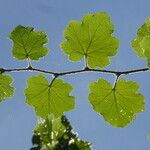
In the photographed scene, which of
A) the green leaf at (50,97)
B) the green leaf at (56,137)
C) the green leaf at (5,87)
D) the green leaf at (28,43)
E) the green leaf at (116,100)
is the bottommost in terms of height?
the green leaf at (56,137)

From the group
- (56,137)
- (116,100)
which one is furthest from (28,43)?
(56,137)

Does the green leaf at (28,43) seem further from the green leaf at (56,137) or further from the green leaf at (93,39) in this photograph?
the green leaf at (56,137)

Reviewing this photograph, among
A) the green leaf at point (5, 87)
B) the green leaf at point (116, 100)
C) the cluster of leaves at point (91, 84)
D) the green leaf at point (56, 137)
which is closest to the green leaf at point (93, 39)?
the cluster of leaves at point (91, 84)

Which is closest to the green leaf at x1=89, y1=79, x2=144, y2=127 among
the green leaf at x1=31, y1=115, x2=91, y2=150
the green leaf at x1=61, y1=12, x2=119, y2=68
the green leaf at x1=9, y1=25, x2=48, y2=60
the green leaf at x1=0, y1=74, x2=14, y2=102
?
the green leaf at x1=61, y1=12, x2=119, y2=68

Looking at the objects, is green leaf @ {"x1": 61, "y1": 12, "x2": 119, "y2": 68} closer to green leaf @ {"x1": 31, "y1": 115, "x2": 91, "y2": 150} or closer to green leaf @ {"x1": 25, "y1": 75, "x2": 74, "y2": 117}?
green leaf @ {"x1": 25, "y1": 75, "x2": 74, "y2": 117}

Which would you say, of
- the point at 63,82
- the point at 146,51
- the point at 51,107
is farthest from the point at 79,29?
the point at 146,51

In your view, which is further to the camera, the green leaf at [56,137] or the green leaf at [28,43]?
the green leaf at [28,43]

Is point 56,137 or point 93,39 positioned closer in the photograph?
point 56,137

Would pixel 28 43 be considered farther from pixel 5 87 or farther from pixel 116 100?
pixel 116 100
